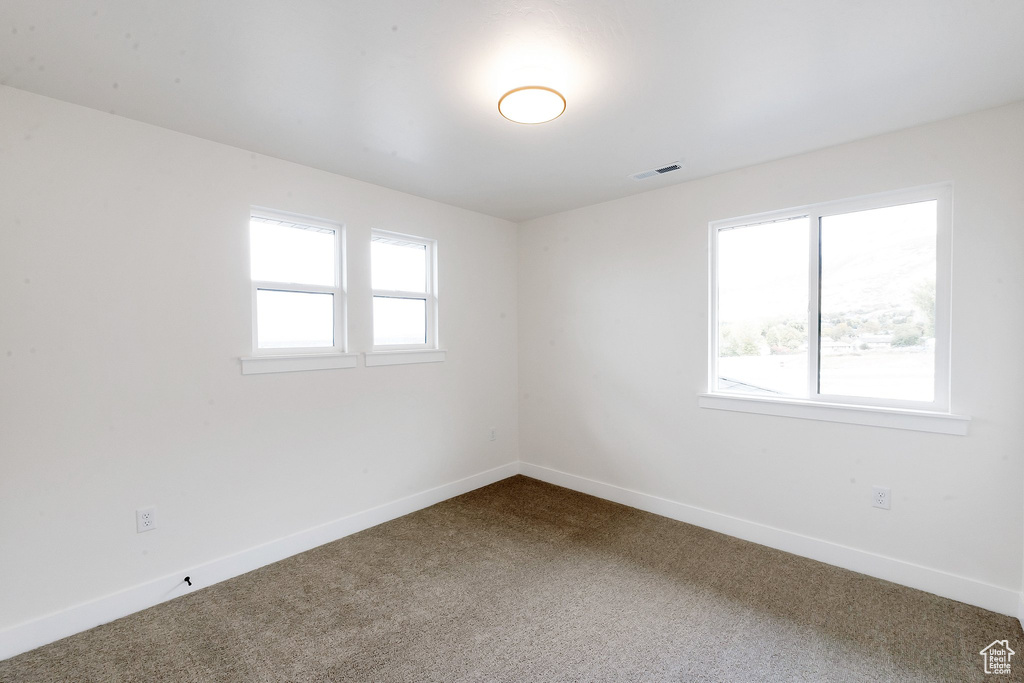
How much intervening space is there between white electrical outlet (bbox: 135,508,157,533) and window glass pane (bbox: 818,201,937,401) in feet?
13.3

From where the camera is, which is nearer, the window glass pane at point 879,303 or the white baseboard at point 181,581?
the white baseboard at point 181,581

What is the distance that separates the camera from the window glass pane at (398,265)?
3.65 metres

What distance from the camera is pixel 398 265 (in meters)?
3.80

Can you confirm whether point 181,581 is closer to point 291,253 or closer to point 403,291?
point 291,253

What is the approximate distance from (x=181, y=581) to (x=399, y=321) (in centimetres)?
216

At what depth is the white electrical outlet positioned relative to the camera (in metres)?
2.43

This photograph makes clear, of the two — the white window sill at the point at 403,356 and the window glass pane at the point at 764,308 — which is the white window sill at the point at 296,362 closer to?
the white window sill at the point at 403,356

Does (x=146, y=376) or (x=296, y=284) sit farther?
(x=296, y=284)

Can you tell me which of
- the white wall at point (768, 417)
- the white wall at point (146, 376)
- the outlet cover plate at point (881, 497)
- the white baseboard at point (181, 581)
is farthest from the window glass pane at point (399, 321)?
the outlet cover plate at point (881, 497)

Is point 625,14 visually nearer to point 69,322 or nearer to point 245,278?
point 245,278

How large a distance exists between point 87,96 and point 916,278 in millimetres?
4461

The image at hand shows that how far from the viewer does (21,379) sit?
212cm

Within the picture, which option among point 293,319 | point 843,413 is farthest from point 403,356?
point 843,413

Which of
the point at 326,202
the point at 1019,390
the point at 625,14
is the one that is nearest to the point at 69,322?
the point at 326,202
